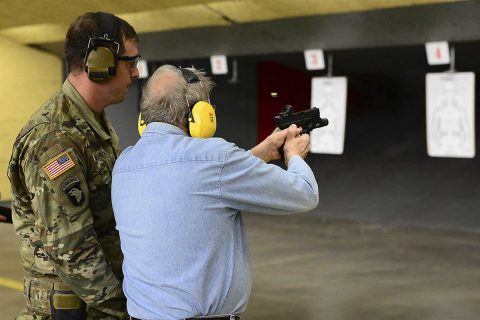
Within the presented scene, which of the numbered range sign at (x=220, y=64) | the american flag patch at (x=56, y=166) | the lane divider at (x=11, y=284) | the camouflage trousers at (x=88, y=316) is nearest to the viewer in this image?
the american flag patch at (x=56, y=166)

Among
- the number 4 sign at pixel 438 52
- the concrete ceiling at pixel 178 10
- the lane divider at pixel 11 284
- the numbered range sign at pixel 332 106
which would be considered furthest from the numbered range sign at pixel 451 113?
the lane divider at pixel 11 284

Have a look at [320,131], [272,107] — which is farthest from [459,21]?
[272,107]

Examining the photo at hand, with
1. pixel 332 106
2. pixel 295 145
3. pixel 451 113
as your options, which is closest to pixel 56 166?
pixel 295 145

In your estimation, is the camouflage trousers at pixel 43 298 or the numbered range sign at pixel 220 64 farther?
the numbered range sign at pixel 220 64

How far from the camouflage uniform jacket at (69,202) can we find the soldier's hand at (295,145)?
1.38 feet

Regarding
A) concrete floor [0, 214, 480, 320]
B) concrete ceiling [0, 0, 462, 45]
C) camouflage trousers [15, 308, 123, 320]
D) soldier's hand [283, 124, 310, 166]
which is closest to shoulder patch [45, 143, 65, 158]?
camouflage trousers [15, 308, 123, 320]

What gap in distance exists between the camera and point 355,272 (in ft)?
15.5

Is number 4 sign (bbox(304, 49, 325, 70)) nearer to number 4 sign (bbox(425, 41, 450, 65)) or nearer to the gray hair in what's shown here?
number 4 sign (bbox(425, 41, 450, 65))

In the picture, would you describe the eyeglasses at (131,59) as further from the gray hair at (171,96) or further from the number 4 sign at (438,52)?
the number 4 sign at (438,52)

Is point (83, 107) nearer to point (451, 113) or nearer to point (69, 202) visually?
point (69, 202)

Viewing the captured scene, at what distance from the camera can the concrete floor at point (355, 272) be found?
377cm

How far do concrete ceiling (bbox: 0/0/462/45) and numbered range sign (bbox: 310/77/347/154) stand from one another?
4.60 ft

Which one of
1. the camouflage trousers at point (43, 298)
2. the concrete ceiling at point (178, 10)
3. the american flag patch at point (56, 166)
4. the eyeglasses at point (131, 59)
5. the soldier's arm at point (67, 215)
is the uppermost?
the concrete ceiling at point (178, 10)

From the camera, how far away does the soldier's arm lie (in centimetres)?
139
